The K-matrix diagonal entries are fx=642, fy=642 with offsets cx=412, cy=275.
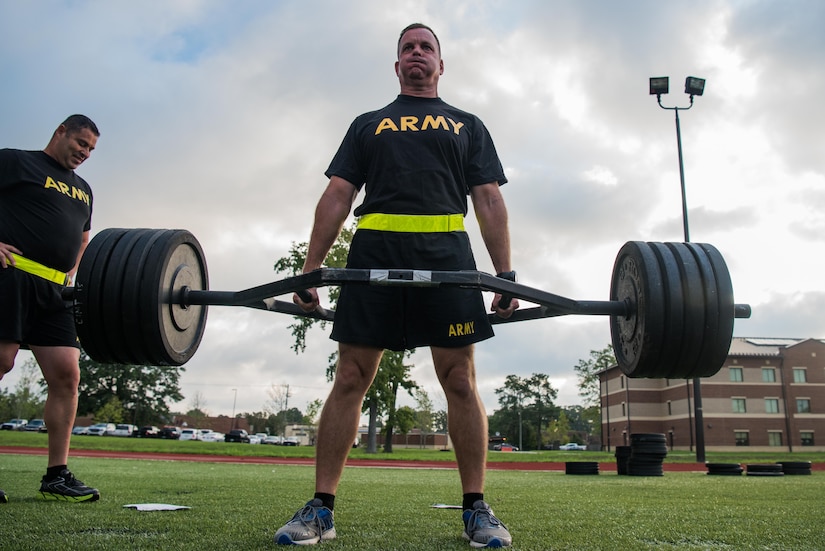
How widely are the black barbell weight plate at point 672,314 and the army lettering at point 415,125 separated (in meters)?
1.02

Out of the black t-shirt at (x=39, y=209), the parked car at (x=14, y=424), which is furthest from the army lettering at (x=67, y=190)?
the parked car at (x=14, y=424)

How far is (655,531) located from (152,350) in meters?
2.16

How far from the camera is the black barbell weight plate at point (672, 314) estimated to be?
2230mm

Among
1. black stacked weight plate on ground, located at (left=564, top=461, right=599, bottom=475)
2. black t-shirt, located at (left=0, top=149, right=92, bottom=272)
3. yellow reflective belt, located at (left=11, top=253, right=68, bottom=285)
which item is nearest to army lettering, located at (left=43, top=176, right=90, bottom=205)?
black t-shirt, located at (left=0, top=149, right=92, bottom=272)

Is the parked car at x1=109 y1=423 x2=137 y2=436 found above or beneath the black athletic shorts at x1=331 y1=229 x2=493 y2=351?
beneath

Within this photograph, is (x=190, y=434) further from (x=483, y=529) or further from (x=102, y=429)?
(x=483, y=529)

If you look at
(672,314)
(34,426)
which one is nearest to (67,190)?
(672,314)

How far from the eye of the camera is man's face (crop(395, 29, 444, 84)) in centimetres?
279

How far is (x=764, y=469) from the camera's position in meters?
9.71

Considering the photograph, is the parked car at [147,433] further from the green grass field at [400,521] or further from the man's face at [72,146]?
the man's face at [72,146]

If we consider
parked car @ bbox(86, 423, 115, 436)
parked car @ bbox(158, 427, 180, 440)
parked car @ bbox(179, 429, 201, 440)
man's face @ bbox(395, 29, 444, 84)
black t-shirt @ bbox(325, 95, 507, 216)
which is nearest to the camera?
black t-shirt @ bbox(325, 95, 507, 216)

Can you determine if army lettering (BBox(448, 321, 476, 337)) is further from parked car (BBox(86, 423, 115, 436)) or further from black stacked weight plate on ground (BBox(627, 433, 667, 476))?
parked car (BBox(86, 423, 115, 436))

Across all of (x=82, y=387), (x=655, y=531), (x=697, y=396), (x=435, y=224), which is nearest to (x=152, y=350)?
(x=435, y=224)

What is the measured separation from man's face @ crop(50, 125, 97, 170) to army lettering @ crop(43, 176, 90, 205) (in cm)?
12
